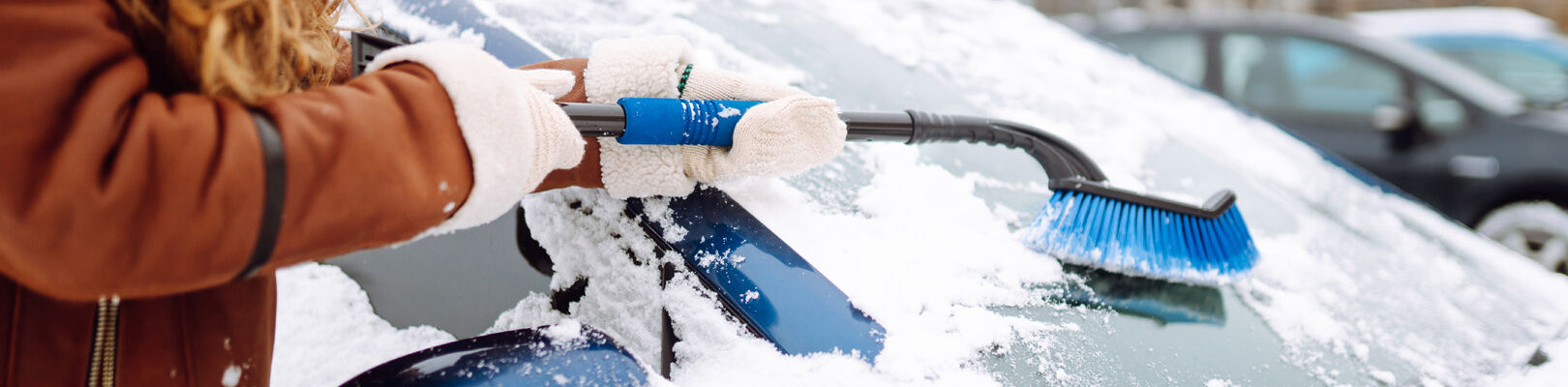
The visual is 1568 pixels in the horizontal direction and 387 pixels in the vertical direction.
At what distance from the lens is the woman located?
55cm

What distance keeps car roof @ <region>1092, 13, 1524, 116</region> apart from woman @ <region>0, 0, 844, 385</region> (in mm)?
4382

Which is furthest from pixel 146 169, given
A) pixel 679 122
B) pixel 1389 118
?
pixel 1389 118

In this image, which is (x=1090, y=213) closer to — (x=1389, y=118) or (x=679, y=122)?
(x=679, y=122)

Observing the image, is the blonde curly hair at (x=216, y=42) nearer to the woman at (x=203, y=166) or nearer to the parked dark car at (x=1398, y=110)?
the woman at (x=203, y=166)

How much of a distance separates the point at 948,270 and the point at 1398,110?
13.4 feet

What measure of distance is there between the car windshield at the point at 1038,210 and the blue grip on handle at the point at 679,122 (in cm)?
11

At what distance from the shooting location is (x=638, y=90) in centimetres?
111

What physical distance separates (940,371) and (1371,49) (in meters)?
4.27

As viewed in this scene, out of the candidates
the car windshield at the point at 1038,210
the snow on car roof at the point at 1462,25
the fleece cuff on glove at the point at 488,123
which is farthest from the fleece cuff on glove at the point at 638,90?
the snow on car roof at the point at 1462,25

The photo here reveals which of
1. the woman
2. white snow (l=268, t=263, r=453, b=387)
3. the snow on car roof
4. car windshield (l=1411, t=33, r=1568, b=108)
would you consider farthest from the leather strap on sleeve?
car windshield (l=1411, t=33, r=1568, b=108)

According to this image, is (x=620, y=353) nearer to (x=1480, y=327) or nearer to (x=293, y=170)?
(x=293, y=170)

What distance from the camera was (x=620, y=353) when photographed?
866 mm

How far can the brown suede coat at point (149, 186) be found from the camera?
550 mm

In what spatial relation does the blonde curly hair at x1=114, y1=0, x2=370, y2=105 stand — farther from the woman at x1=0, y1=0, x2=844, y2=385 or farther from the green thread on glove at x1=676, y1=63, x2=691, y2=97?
the green thread on glove at x1=676, y1=63, x2=691, y2=97
